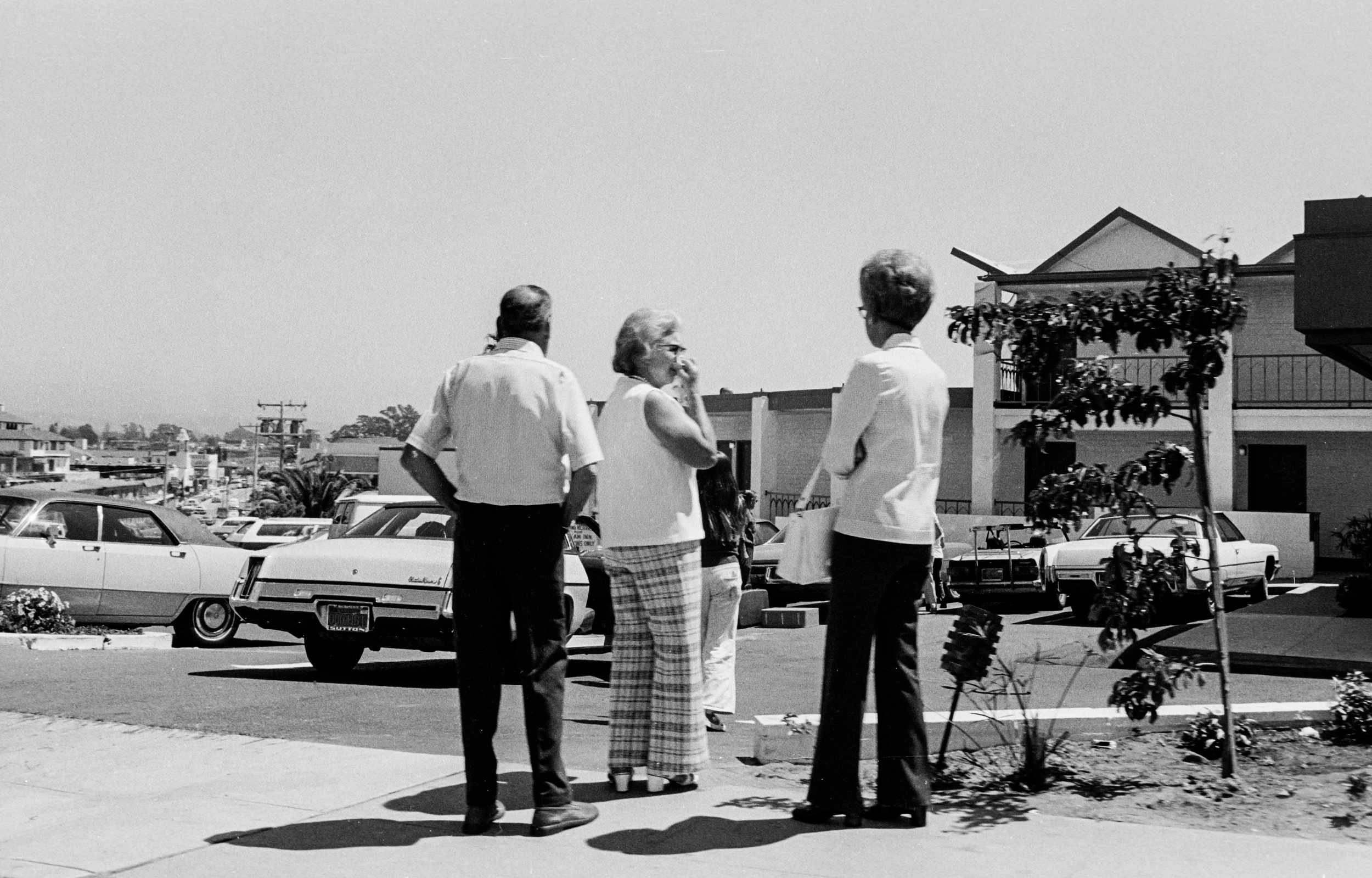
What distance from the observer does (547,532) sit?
4648 mm

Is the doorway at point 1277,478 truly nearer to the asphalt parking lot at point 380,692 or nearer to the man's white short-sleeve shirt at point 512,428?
the asphalt parking lot at point 380,692

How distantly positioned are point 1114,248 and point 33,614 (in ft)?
79.0

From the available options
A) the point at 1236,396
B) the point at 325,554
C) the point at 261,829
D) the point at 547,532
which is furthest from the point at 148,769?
the point at 1236,396

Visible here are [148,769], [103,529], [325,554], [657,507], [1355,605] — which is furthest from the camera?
[1355,605]

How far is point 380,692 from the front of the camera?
27.8 feet

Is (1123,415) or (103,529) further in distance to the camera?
(103,529)

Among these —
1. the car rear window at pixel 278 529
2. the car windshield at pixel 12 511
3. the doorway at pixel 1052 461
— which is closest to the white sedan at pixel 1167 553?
the doorway at pixel 1052 461

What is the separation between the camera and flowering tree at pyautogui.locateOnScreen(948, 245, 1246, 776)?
5.31 metres

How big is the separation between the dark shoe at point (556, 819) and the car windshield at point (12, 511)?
983cm

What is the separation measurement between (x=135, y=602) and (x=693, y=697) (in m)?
9.68

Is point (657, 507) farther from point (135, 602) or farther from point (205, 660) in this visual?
point (135, 602)

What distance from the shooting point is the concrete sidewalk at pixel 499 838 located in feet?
13.5

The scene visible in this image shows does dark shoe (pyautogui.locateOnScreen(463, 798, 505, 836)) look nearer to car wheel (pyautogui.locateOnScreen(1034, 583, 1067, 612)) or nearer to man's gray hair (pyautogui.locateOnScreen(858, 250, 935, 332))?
man's gray hair (pyautogui.locateOnScreen(858, 250, 935, 332))

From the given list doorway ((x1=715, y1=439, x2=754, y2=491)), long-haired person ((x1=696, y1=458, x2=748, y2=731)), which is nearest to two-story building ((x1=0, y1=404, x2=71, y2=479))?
doorway ((x1=715, y1=439, x2=754, y2=491))
